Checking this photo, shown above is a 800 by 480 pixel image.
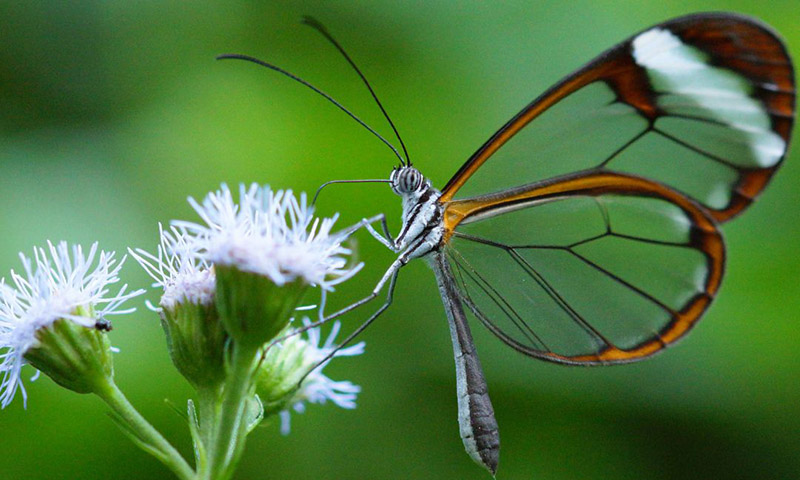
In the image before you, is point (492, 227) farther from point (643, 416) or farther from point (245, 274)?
point (643, 416)

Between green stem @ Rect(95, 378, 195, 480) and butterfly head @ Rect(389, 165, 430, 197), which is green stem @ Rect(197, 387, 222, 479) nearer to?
green stem @ Rect(95, 378, 195, 480)

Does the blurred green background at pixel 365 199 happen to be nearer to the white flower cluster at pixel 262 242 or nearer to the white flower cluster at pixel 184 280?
the white flower cluster at pixel 184 280

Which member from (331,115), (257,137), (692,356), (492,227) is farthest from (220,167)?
(692,356)

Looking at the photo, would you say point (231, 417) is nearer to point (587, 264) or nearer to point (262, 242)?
point (262, 242)

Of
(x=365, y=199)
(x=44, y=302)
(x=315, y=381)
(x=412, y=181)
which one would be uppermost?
(x=365, y=199)

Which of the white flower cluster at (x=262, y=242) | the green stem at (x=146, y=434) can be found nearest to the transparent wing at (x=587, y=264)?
the white flower cluster at (x=262, y=242)

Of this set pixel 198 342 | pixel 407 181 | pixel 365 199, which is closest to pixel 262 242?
pixel 198 342
